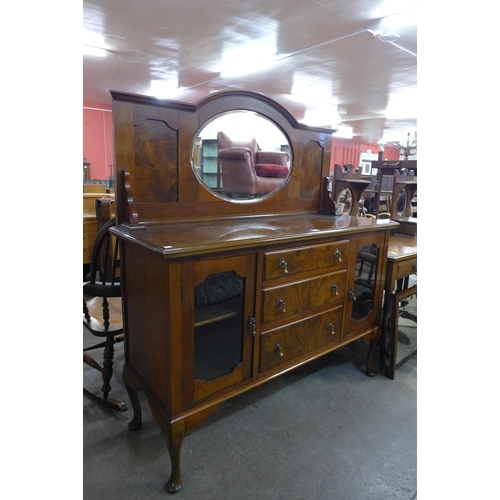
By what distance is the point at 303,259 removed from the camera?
5.28ft

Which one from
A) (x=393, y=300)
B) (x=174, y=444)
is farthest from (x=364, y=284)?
(x=174, y=444)

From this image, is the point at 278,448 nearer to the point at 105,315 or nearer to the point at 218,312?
the point at 218,312

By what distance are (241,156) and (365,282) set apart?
100 cm

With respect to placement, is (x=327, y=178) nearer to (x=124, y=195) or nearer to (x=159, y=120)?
(x=159, y=120)

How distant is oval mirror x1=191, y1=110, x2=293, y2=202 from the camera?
1734 millimetres

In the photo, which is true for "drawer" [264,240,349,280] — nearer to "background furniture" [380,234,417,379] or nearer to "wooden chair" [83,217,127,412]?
"background furniture" [380,234,417,379]

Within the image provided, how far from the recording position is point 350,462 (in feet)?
5.24

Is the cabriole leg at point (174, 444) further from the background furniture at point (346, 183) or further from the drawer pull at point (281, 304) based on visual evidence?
the background furniture at point (346, 183)

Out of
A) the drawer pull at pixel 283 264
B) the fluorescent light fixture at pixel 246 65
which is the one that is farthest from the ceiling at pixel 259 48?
the drawer pull at pixel 283 264

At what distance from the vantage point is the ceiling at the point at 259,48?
10.3 feet

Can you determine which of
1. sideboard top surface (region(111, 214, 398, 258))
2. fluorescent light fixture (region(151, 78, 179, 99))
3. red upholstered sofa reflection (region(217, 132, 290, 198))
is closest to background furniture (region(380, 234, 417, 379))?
sideboard top surface (region(111, 214, 398, 258))
